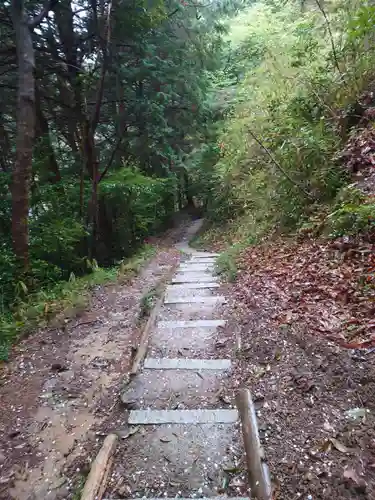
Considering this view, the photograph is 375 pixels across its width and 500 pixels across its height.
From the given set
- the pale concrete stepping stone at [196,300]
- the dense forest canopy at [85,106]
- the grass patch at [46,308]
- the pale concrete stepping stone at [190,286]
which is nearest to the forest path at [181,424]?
the pale concrete stepping stone at [196,300]

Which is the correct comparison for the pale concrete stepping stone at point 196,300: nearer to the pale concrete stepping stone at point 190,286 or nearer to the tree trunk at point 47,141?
the pale concrete stepping stone at point 190,286

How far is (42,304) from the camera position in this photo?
5.29 meters

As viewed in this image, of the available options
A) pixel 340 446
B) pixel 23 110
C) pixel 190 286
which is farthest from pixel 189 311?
pixel 23 110

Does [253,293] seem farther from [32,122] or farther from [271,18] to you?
[271,18]

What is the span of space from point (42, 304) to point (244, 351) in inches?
137

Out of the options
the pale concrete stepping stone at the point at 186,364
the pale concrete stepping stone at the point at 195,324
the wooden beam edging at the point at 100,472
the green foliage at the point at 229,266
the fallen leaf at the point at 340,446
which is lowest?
the wooden beam edging at the point at 100,472

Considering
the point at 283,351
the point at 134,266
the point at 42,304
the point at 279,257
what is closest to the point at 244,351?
the point at 283,351

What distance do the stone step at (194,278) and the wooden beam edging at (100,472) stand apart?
392 centimetres

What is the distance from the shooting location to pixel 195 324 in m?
4.30

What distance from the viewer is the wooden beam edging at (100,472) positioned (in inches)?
81.3

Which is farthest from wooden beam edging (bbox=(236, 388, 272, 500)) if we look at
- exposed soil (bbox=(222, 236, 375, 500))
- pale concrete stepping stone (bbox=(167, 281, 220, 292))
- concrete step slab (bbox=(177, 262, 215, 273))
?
concrete step slab (bbox=(177, 262, 215, 273))

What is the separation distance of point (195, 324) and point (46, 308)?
246cm

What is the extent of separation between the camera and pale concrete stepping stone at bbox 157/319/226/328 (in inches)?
168

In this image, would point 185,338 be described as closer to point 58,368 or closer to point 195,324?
point 195,324
